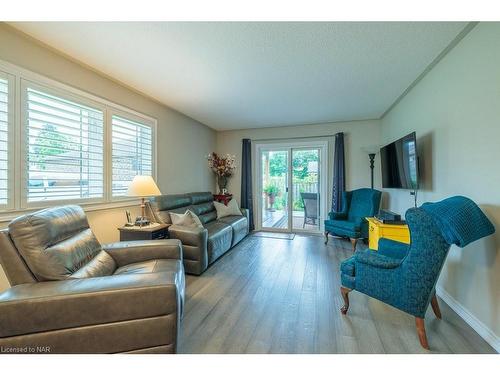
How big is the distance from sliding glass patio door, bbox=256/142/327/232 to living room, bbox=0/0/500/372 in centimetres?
124

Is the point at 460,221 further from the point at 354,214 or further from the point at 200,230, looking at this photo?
the point at 354,214

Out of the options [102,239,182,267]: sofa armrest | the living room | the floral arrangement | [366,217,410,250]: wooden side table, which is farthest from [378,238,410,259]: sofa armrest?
the floral arrangement

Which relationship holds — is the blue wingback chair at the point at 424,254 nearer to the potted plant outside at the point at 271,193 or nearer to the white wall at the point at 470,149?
the white wall at the point at 470,149

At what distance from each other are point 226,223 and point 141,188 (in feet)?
5.29

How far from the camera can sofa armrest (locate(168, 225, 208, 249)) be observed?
8.87 feet

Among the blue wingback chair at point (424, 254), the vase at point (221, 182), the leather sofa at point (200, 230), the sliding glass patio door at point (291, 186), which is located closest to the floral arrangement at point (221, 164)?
the vase at point (221, 182)

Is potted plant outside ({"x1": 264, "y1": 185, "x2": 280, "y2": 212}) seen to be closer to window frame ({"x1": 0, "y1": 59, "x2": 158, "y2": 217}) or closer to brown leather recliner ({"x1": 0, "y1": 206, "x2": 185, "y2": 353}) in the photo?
window frame ({"x1": 0, "y1": 59, "x2": 158, "y2": 217})

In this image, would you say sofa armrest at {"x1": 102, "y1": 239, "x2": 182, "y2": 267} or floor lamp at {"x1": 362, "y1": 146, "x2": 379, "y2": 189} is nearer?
sofa armrest at {"x1": 102, "y1": 239, "x2": 182, "y2": 267}

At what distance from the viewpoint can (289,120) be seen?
446 centimetres

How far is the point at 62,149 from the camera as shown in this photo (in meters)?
2.21

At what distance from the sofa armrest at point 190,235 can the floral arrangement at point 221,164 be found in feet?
8.21
